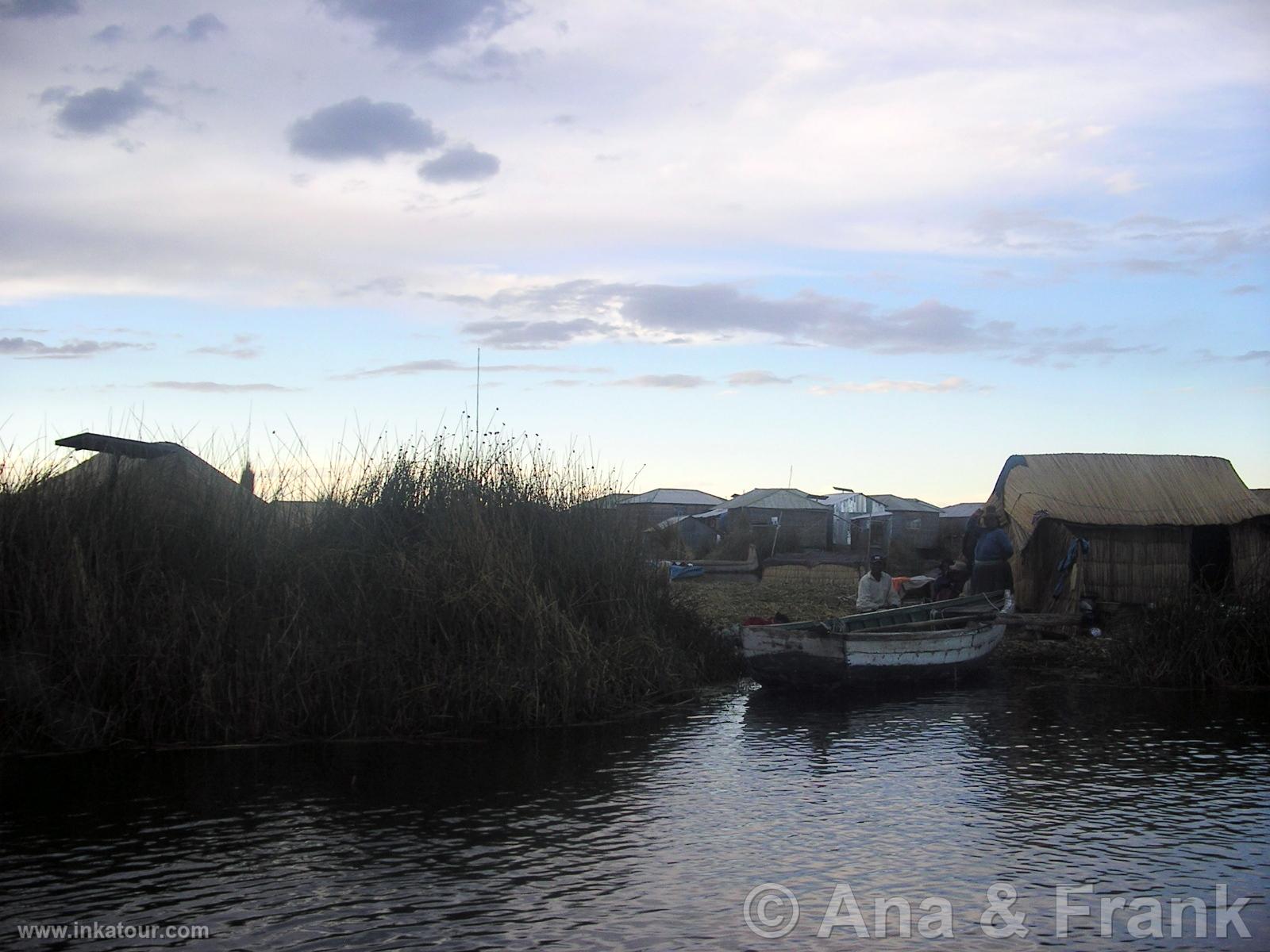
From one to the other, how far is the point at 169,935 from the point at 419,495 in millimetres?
7741

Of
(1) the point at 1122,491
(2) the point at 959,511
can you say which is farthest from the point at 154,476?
(2) the point at 959,511

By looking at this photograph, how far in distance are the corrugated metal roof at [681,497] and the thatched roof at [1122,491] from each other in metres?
32.9

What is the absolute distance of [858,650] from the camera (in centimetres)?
1439

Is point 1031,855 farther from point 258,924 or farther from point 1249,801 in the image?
point 258,924

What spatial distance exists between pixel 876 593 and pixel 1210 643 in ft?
15.6

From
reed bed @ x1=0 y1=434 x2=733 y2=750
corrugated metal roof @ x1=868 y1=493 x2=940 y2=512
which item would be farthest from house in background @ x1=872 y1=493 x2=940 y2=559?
reed bed @ x1=0 y1=434 x2=733 y2=750

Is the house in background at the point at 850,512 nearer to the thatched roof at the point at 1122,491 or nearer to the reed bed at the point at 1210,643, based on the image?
the thatched roof at the point at 1122,491

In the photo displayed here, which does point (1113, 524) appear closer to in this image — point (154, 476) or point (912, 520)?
point (154, 476)

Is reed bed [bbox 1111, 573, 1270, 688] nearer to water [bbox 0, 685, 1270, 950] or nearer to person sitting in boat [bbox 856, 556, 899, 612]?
water [bbox 0, 685, 1270, 950]

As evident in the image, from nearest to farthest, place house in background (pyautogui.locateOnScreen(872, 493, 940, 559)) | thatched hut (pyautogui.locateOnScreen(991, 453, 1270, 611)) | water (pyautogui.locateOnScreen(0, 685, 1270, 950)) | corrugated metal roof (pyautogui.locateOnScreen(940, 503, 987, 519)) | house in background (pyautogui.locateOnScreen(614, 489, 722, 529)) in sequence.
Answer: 1. water (pyautogui.locateOnScreen(0, 685, 1270, 950))
2. thatched hut (pyautogui.locateOnScreen(991, 453, 1270, 611))
3. house in background (pyautogui.locateOnScreen(872, 493, 940, 559))
4. corrugated metal roof (pyautogui.locateOnScreen(940, 503, 987, 519))
5. house in background (pyautogui.locateOnScreen(614, 489, 722, 529))

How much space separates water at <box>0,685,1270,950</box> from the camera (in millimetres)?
6648

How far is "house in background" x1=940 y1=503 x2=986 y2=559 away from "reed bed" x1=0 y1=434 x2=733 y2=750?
1823 centimetres

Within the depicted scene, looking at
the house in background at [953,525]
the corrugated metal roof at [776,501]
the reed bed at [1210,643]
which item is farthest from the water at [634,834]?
the corrugated metal roof at [776,501]

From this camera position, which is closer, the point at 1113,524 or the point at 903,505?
→ the point at 1113,524
